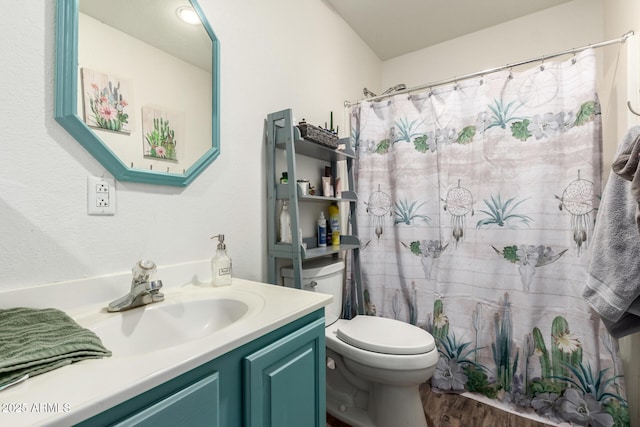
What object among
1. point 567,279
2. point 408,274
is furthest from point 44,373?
point 567,279

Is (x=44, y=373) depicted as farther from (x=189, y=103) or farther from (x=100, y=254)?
(x=189, y=103)

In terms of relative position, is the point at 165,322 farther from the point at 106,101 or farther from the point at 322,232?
the point at 322,232

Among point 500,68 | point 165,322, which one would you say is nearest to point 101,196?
point 165,322

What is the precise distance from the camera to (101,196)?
33.0 inches

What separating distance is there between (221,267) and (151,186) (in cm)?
36

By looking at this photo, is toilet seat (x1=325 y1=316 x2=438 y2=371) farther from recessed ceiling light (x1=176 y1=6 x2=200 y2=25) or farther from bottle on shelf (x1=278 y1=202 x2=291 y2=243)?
recessed ceiling light (x1=176 y1=6 x2=200 y2=25)

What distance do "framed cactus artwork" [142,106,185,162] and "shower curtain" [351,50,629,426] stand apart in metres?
1.25

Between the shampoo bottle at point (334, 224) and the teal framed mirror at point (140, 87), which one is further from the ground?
the teal framed mirror at point (140, 87)

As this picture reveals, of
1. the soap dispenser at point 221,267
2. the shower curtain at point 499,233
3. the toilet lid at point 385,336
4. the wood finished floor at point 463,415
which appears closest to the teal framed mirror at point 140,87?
the soap dispenser at point 221,267

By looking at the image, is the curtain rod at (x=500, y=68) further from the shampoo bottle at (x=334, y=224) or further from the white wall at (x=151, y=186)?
the shampoo bottle at (x=334, y=224)

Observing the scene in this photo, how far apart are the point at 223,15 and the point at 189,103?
0.44 meters

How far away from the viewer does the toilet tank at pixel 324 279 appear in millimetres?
1395

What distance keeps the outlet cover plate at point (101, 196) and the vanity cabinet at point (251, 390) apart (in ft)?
1.93

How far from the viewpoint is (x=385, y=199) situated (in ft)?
6.26
